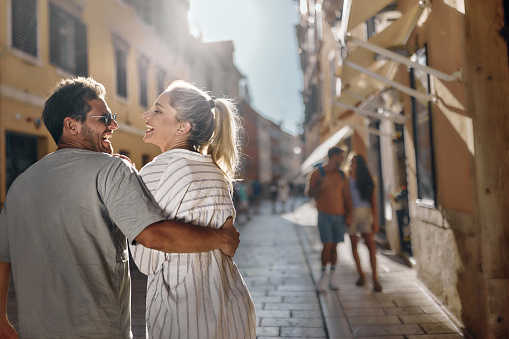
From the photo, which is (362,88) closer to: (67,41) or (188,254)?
(67,41)

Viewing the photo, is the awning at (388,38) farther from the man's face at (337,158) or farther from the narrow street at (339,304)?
the narrow street at (339,304)

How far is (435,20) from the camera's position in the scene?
488cm

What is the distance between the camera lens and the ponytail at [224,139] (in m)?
1.80

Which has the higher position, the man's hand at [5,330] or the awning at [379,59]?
the awning at [379,59]

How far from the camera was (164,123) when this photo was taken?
1715 mm

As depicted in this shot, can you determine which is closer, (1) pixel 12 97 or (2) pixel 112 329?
(2) pixel 112 329

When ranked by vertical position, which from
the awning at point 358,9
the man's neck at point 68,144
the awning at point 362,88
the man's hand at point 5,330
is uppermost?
the awning at point 358,9

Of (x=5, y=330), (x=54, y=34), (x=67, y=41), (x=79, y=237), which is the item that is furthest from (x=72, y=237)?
(x=67, y=41)

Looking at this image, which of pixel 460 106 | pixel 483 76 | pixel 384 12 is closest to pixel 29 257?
pixel 483 76

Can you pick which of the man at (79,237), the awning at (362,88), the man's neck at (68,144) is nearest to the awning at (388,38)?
the awning at (362,88)

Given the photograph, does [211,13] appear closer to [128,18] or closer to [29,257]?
[29,257]

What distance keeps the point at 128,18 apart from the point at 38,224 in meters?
14.1

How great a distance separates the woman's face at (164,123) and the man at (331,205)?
416 centimetres

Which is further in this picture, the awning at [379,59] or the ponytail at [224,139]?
the awning at [379,59]
